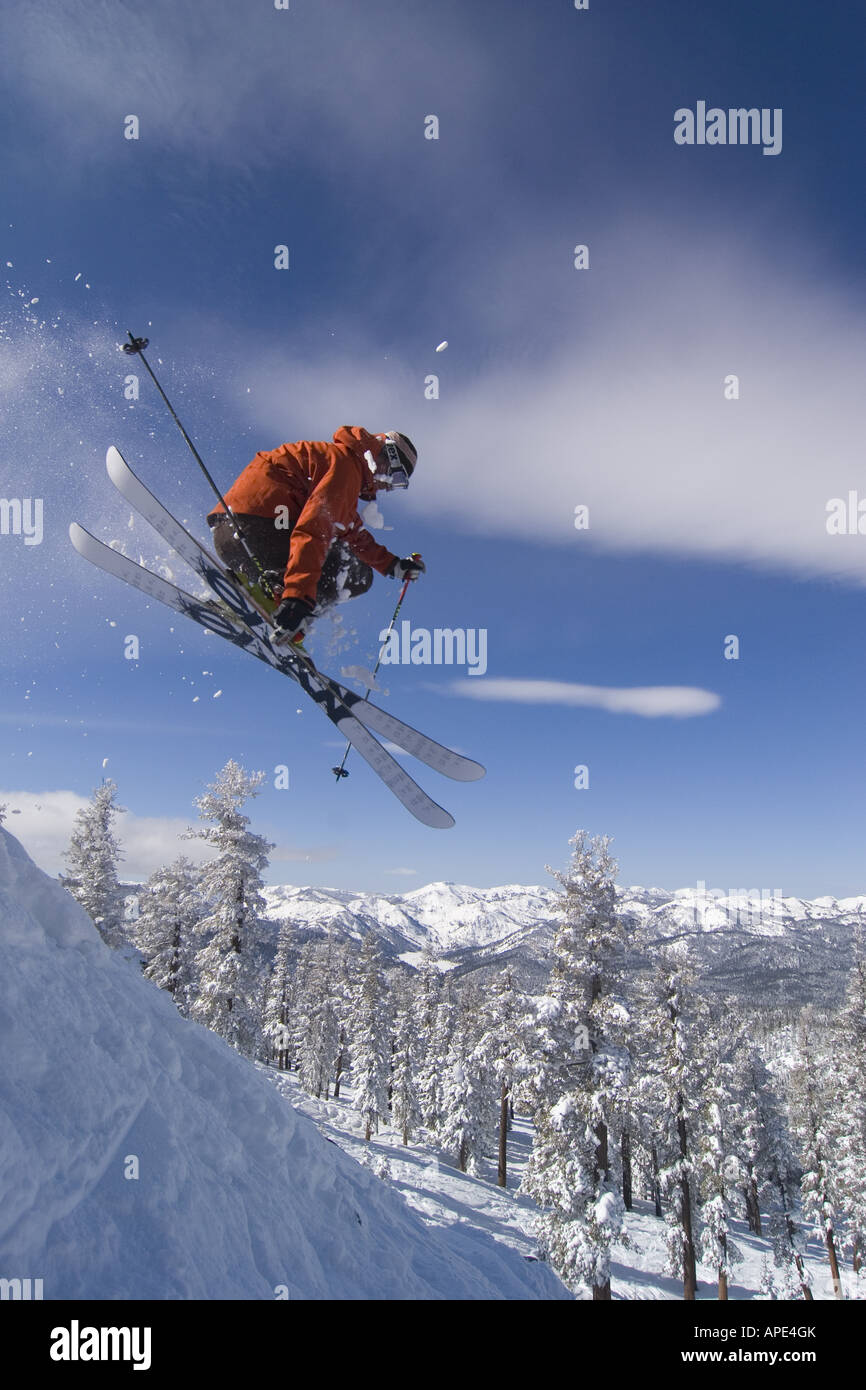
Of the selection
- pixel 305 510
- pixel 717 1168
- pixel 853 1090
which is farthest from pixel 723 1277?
pixel 305 510

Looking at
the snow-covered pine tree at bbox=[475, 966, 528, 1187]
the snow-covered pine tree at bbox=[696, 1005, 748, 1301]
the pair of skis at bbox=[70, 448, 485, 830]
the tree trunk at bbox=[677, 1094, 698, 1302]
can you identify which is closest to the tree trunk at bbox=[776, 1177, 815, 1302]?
the snow-covered pine tree at bbox=[696, 1005, 748, 1301]

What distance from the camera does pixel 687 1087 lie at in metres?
20.9

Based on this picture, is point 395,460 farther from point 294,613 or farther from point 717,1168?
point 717,1168

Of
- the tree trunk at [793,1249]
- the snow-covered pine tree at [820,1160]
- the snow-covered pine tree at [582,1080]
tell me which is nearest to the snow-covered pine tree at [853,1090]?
the snow-covered pine tree at [820,1160]

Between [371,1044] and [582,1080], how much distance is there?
2372 centimetres

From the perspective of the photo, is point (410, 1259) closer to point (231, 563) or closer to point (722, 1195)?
point (231, 563)

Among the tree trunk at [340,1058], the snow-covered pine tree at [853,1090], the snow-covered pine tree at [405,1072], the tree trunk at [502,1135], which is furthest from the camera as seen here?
the tree trunk at [340,1058]

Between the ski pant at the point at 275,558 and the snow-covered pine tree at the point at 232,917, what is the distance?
601 inches

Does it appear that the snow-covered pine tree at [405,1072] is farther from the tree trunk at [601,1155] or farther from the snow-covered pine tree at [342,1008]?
the tree trunk at [601,1155]

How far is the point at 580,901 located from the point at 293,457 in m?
13.8

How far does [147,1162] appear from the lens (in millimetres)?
4863

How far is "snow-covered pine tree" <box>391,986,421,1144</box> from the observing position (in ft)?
120

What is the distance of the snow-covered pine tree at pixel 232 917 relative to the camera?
64.9 feet

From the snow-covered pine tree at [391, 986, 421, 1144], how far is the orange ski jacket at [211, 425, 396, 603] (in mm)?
40171
